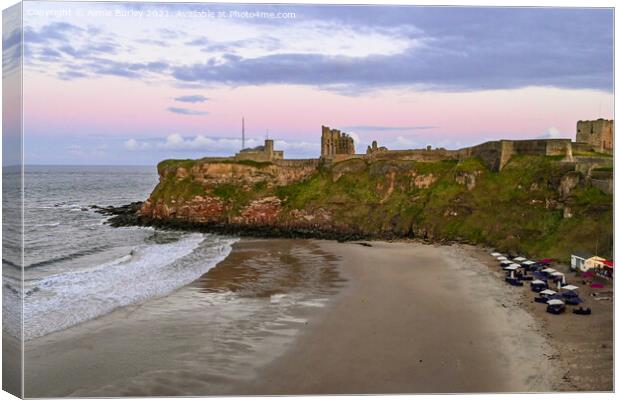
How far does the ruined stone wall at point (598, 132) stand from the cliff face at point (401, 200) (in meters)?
2.86

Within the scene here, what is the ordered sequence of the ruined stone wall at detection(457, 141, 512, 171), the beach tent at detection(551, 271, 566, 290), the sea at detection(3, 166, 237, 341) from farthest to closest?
the ruined stone wall at detection(457, 141, 512, 171) → the beach tent at detection(551, 271, 566, 290) → the sea at detection(3, 166, 237, 341)

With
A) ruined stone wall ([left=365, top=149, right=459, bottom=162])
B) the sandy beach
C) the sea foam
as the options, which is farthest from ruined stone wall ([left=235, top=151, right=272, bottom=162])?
the sandy beach

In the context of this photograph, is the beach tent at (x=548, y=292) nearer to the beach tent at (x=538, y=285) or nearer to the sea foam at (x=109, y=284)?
the beach tent at (x=538, y=285)

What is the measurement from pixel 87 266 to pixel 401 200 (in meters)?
27.7

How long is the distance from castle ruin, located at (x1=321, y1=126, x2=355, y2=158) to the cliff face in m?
2.12

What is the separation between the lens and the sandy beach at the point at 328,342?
16.2m

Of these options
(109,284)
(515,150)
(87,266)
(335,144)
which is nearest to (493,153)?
(515,150)

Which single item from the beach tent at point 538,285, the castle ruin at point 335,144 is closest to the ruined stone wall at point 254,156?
the castle ruin at point 335,144

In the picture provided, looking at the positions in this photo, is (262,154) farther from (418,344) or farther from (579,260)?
(418,344)

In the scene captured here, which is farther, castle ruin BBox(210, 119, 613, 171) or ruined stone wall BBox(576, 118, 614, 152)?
castle ruin BBox(210, 119, 613, 171)

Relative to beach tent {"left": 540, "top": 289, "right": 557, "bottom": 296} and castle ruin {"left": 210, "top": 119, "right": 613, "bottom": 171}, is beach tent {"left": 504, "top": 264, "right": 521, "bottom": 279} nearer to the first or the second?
beach tent {"left": 540, "top": 289, "right": 557, "bottom": 296}

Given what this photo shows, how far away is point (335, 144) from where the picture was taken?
59.2 metres

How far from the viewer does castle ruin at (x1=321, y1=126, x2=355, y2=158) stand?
5820 cm

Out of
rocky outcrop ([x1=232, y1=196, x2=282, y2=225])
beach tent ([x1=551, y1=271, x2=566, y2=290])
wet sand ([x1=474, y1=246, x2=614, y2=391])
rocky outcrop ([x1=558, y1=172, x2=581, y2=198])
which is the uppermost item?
rocky outcrop ([x1=558, y1=172, x2=581, y2=198])
